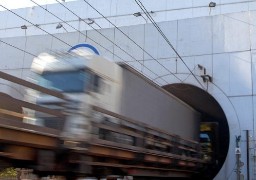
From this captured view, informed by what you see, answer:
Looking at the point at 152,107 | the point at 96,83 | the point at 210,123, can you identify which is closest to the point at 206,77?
the point at 210,123

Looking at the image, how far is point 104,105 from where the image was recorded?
10.8 metres

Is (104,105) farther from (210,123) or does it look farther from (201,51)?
(210,123)

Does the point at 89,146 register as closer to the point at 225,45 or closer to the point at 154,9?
the point at 225,45

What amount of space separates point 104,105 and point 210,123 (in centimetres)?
1189

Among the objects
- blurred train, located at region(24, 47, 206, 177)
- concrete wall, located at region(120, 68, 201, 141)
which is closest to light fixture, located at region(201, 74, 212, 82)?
concrete wall, located at region(120, 68, 201, 141)

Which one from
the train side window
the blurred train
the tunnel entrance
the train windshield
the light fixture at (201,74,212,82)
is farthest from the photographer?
the tunnel entrance

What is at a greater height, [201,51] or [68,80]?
[201,51]

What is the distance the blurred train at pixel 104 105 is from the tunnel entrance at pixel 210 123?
5.24m

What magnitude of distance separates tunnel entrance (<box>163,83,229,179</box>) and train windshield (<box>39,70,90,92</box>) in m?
10.8

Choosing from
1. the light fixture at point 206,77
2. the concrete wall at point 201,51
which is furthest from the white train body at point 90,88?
the concrete wall at point 201,51

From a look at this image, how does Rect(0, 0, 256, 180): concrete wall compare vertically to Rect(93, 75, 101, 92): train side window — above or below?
above

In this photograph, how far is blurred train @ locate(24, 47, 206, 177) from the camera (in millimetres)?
7895

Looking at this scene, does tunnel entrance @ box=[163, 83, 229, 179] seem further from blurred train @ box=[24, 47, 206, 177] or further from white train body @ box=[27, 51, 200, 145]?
white train body @ box=[27, 51, 200, 145]

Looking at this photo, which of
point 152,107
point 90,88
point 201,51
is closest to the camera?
point 90,88
